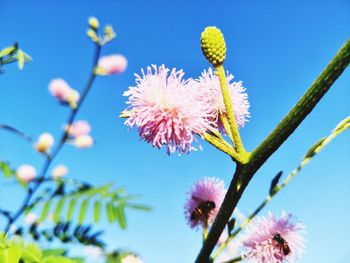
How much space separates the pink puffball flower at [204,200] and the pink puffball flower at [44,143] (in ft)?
1.52

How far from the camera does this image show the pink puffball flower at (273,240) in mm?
1111

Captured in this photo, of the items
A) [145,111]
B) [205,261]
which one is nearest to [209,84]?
[145,111]

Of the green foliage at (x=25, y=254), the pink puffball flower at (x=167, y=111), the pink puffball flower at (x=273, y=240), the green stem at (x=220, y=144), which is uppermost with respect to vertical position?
the pink puffball flower at (x=167, y=111)

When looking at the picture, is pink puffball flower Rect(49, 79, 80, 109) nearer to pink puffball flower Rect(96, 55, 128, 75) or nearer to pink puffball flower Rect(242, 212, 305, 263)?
pink puffball flower Rect(96, 55, 128, 75)

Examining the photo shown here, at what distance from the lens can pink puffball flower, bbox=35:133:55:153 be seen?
127cm

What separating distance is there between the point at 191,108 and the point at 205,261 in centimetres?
33

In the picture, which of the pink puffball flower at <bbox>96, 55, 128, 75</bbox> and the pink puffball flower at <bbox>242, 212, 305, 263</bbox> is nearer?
the pink puffball flower at <bbox>242, 212, 305, 263</bbox>

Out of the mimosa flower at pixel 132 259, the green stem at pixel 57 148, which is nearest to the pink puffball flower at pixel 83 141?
the green stem at pixel 57 148

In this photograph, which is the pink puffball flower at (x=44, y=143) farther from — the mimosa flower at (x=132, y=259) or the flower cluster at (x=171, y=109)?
Answer: the mimosa flower at (x=132, y=259)

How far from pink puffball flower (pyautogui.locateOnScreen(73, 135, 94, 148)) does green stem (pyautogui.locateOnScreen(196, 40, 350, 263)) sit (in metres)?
0.86

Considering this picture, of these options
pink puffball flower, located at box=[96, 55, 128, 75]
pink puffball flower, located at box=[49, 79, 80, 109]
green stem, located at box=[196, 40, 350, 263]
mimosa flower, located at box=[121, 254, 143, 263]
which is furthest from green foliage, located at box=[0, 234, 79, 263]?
pink puffball flower, located at box=[96, 55, 128, 75]

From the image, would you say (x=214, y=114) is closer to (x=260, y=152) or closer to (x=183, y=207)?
(x=260, y=152)

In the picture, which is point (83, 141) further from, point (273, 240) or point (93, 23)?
point (273, 240)

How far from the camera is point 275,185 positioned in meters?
0.86
